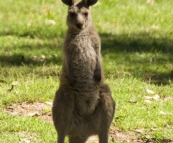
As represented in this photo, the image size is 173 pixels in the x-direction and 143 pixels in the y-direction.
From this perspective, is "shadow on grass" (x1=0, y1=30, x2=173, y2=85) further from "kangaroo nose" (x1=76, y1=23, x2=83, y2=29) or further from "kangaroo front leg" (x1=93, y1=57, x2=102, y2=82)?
"kangaroo nose" (x1=76, y1=23, x2=83, y2=29)

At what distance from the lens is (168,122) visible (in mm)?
6078

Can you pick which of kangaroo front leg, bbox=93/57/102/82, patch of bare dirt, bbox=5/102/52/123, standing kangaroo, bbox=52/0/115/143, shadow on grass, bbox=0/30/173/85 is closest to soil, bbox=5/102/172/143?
patch of bare dirt, bbox=5/102/52/123

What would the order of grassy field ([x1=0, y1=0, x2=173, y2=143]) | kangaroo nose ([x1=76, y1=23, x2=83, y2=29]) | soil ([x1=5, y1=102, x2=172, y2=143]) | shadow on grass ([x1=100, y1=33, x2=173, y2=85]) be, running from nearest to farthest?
kangaroo nose ([x1=76, y1=23, x2=83, y2=29])
soil ([x1=5, y1=102, x2=172, y2=143])
grassy field ([x1=0, y1=0, x2=173, y2=143])
shadow on grass ([x1=100, y1=33, x2=173, y2=85])

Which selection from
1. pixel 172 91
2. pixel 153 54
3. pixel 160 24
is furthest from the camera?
pixel 160 24

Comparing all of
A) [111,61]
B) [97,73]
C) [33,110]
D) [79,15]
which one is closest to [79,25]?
[79,15]

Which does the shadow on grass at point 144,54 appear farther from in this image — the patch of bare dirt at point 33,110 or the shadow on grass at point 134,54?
the patch of bare dirt at point 33,110

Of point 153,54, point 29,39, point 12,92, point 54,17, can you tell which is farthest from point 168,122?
point 54,17

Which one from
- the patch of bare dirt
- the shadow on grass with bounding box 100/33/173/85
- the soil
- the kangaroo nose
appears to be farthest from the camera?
the shadow on grass with bounding box 100/33/173/85

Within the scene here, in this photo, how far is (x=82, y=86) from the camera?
499cm

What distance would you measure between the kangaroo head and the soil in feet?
4.34

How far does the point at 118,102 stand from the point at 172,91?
866 mm

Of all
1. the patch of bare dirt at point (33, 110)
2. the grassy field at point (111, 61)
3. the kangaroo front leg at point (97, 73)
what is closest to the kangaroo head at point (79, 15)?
the kangaroo front leg at point (97, 73)

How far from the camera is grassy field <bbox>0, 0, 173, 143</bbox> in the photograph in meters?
5.93

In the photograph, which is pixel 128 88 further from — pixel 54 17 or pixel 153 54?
pixel 54 17
